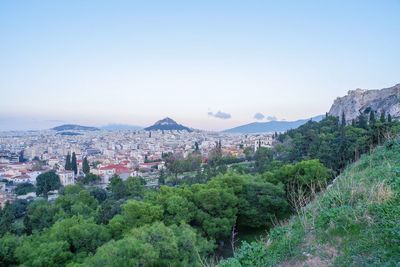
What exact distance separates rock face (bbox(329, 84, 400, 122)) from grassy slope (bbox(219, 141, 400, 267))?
47956 millimetres

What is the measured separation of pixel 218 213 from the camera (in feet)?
45.1

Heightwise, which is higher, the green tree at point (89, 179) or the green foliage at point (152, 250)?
the green foliage at point (152, 250)

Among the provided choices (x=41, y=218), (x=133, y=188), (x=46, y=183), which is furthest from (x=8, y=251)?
(x=46, y=183)

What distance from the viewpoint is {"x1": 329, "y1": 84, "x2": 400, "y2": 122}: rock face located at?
46944mm

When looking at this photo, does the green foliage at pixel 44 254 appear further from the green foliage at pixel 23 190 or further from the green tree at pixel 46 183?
the green foliage at pixel 23 190

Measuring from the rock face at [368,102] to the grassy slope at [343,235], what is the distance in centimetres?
4796

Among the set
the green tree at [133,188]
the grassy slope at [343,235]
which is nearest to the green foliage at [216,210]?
the grassy slope at [343,235]

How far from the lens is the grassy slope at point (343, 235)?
300 cm

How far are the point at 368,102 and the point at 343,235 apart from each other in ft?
199

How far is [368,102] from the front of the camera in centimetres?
5597

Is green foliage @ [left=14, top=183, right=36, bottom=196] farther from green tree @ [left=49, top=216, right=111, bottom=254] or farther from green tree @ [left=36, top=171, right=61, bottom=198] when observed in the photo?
green tree @ [left=49, top=216, right=111, bottom=254]

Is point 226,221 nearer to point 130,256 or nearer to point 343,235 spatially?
point 130,256

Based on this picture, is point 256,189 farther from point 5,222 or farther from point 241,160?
point 241,160

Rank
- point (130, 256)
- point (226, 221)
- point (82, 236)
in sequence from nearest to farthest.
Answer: point (130, 256) → point (82, 236) → point (226, 221)
